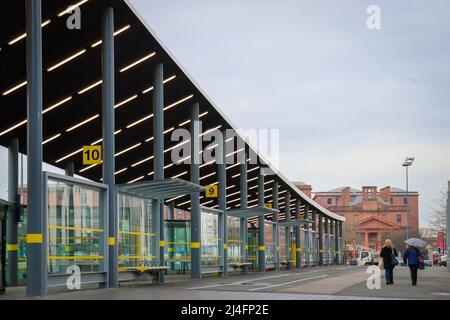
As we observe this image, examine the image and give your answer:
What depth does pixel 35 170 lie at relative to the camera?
55.8 feet

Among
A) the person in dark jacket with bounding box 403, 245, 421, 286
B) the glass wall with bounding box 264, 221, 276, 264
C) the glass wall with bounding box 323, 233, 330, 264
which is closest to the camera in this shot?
the person in dark jacket with bounding box 403, 245, 421, 286

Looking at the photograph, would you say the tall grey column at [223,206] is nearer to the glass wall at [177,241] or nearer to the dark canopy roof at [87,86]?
the dark canopy roof at [87,86]

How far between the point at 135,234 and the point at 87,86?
18.5 ft

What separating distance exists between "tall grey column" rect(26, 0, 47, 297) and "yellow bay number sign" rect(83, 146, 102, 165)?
4.69 m

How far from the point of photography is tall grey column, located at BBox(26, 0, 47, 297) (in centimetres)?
1691

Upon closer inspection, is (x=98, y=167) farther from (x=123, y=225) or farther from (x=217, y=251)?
(x=123, y=225)

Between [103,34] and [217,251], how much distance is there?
48.3 ft

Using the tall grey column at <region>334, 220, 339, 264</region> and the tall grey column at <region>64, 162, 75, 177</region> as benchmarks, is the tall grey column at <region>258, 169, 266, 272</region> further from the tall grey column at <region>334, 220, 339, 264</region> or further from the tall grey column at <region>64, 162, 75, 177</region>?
the tall grey column at <region>334, 220, 339, 264</region>

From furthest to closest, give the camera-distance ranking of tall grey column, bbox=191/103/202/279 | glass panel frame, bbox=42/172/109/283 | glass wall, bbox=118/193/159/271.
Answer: tall grey column, bbox=191/103/202/279 < glass wall, bbox=118/193/159/271 < glass panel frame, bbox=42/172/109/283

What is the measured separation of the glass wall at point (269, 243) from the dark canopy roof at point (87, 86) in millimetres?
11774

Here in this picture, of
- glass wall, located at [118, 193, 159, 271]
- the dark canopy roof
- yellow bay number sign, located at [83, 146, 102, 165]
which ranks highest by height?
the dark canopy roof

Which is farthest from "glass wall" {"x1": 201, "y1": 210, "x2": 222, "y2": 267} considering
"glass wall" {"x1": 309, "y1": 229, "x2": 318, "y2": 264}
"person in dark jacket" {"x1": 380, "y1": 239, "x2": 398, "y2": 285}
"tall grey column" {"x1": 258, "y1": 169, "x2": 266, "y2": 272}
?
"glass wall" {"x1": 309, "y1": 229, "x2": 318, "y2": 264}

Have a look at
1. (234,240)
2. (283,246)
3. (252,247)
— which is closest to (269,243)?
(252,247)
